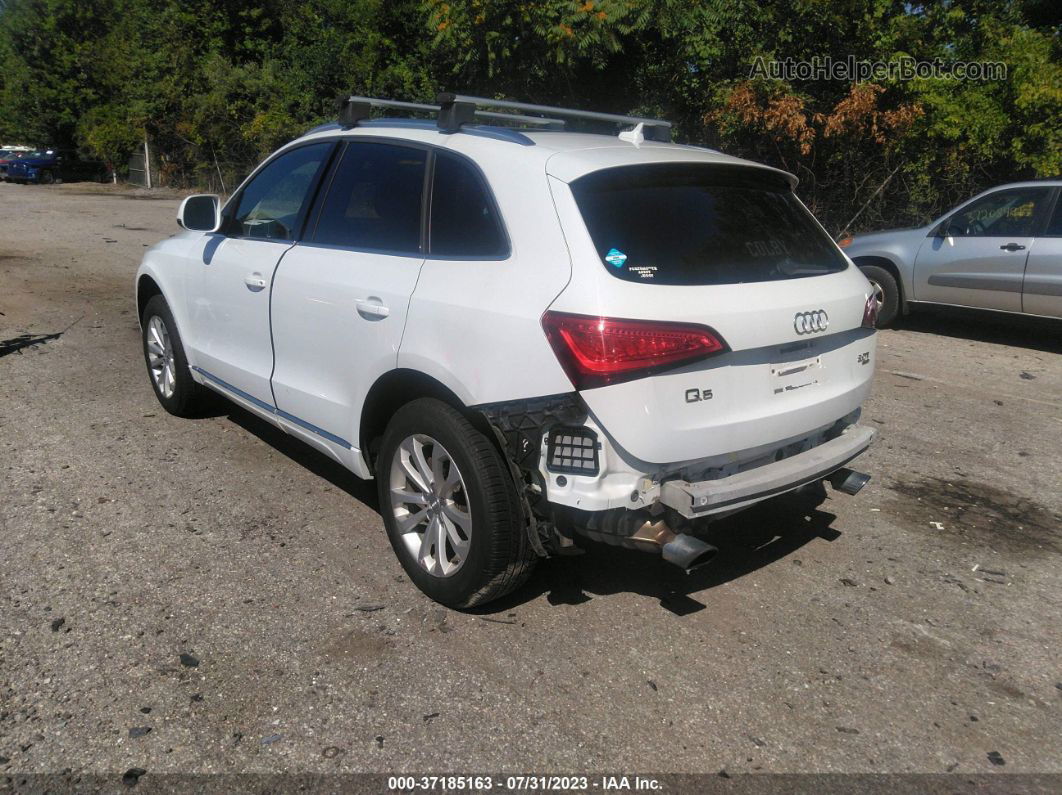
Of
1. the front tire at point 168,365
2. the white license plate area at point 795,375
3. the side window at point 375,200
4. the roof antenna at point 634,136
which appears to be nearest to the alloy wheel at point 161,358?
the front tire at point 168,365

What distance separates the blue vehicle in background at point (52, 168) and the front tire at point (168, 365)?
37428 millimetres

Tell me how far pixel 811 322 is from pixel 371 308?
70.6 inches

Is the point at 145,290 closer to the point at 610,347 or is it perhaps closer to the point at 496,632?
the point at 496,632

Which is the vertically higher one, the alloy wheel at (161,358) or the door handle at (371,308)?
the door handle at (371,308)

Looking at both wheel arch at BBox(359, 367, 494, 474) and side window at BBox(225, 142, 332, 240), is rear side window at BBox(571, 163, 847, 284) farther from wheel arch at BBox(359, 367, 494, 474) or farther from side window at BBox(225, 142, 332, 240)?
side window at BBox(225, 142, 332, 240)

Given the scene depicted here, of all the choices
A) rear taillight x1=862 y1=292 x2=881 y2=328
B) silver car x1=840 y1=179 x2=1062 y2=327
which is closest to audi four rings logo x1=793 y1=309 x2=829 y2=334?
rear taillight x1=862 y1=292 x2=881 y2=328

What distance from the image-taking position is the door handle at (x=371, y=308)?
3789 millimetres

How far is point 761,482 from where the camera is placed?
3441mm

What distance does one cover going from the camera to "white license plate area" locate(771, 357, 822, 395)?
3516 millimetres

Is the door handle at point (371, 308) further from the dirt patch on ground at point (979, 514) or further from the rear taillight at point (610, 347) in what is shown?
the dirt patch on ground at point (979, 514)

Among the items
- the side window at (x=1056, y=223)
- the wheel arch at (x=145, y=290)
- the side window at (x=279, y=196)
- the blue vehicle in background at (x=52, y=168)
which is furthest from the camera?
the blue vehicle in background at (x=52, y=168)

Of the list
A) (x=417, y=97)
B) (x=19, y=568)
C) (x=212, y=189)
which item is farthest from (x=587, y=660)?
(x=212, y=189)

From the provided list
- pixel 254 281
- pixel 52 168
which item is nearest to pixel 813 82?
pixel 254 281

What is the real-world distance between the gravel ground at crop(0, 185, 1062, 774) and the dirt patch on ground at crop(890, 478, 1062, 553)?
0.02 meters
